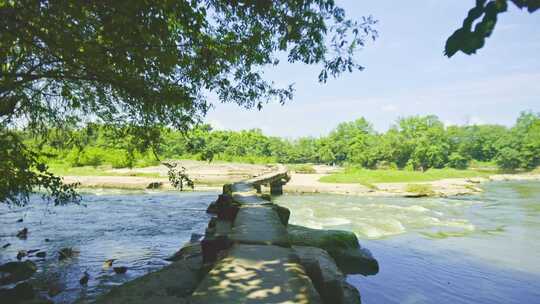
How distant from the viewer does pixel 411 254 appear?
1052cm

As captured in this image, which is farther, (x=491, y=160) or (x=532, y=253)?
(x=491, y=160)

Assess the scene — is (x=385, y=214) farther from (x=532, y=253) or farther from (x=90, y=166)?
(x=90, y=166)

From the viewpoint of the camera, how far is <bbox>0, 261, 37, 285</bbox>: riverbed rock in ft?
23.8

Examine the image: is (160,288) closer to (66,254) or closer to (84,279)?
(84,279)

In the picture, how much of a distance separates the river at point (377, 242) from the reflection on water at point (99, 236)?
29mm

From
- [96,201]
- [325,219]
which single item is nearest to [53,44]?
[325,219]

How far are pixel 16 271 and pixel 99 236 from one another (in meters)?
4.22

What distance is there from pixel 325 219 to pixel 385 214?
12.1 ft

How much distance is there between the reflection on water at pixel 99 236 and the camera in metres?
7.64

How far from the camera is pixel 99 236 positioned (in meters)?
11.7

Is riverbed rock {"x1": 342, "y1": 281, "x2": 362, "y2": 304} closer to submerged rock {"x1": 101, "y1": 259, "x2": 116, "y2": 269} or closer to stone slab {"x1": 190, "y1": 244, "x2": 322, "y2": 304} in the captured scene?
stone slab {"x1": 190, "y1": 244, "x2": 322, "y2": 304}

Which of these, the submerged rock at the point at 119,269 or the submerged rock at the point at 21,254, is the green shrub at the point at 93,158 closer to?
the submerged rock at the point at 21,254

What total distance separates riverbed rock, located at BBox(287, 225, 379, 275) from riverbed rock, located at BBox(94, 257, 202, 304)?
10.4ft

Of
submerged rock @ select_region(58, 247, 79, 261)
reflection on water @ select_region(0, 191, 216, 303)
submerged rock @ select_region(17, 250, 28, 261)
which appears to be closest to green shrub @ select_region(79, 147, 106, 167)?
reflection on water @ select_region(0, 191, 216, 303)
